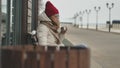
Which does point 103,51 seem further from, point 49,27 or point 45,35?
point 45,35

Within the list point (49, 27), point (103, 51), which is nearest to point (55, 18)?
point (49, 27)

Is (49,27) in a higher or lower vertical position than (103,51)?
higher

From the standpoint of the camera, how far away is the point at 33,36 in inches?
307

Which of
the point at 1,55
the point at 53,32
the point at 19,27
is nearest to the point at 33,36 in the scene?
the point at 53,32

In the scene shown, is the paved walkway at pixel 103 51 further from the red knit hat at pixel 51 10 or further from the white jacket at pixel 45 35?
the red knit hat at pixel 51 10

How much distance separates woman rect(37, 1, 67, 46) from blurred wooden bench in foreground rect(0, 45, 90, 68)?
107 inches

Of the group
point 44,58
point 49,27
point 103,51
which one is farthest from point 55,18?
point 103,51

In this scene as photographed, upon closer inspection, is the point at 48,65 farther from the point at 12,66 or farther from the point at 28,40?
the point at 28,40

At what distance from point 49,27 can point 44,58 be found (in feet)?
12.0

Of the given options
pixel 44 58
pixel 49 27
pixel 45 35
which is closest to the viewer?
pixel 44 58

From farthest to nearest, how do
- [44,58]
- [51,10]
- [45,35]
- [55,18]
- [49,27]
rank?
[49,27] → [55,18] → [45,35] → [51,10] → [44,58]

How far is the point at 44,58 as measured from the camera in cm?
350

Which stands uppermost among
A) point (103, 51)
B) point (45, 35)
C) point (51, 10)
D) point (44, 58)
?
point (51, 10)

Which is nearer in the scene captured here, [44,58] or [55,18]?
[44,58]
